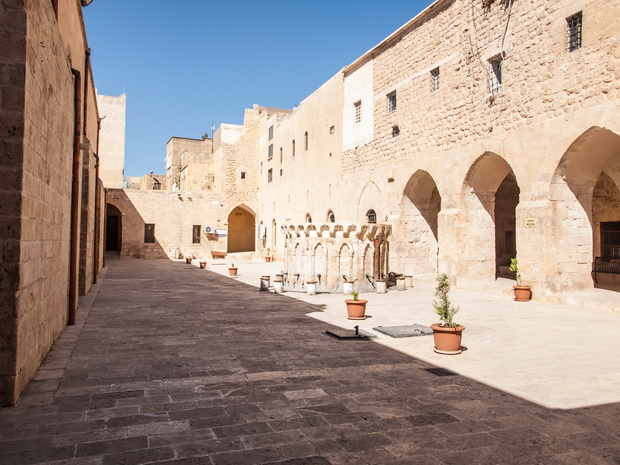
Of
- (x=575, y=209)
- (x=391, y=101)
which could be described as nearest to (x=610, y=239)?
(x=575, y=209)

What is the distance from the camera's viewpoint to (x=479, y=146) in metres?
12.4

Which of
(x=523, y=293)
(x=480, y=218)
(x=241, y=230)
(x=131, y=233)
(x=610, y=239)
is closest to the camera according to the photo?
(x=523, y=293)

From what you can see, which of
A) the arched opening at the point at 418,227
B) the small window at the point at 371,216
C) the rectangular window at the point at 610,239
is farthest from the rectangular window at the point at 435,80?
the rectangular window at the point at 610,239

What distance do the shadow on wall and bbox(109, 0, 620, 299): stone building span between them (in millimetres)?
11444

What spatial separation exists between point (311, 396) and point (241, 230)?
30079 mm

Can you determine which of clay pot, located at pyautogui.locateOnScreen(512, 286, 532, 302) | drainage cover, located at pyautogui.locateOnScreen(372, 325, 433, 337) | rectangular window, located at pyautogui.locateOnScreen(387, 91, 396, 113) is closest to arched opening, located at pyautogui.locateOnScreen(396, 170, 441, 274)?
rectangular window, located at pyautogui.locateOnScreen(387, 91, 396, 113)

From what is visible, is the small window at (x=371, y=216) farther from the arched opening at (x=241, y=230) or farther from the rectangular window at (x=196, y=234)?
the arched opening at (x=241, y=230)

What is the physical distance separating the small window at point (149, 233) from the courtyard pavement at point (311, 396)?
20.2 metres

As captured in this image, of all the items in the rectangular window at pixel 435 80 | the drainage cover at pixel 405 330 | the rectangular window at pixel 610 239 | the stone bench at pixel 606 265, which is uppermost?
the rectangular window at pixel 435 80

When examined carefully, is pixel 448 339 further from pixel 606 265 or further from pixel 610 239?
pixel 610 239

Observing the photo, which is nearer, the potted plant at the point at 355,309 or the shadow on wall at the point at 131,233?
the potted plant at the point at 355,309

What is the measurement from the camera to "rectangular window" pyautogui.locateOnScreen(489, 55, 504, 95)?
12148 mm

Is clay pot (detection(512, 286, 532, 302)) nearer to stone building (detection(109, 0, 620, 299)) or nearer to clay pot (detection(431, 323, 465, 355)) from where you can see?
stone building (detection(109, 0, 620, 299))

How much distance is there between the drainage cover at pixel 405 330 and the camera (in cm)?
680
